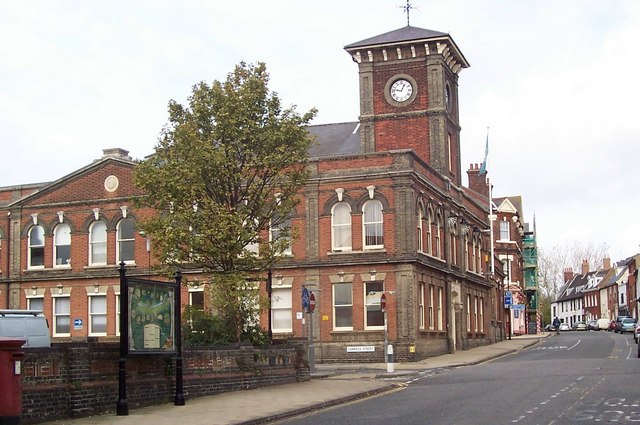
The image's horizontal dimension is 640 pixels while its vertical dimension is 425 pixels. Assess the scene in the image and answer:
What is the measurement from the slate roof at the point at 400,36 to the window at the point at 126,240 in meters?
15.6

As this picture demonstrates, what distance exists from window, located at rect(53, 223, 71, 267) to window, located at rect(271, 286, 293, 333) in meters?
11.9

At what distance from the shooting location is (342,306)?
4247 cm

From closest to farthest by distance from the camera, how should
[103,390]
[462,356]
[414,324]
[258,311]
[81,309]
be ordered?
[103,390] → [258,311] → [414,324] → [462,356] → [81,309]

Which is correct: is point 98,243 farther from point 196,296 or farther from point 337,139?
point 337,139

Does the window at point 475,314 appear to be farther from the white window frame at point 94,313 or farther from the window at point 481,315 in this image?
the white window frame at point 94,313

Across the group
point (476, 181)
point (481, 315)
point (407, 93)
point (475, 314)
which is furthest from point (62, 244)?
point (476, 181)

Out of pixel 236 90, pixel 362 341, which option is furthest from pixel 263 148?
pixel 362 341

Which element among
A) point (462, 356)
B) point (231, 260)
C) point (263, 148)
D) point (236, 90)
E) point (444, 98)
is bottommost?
point (462, 356)

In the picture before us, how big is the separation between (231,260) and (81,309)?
22.6 meters

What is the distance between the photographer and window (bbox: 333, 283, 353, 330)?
139ft

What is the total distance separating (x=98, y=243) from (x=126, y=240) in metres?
1.69

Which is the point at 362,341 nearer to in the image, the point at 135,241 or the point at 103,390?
the point at 135,241

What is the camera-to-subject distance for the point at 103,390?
17.9m

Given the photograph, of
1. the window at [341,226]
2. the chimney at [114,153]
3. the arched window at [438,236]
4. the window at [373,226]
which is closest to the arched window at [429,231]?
the arched window at [438,236]
